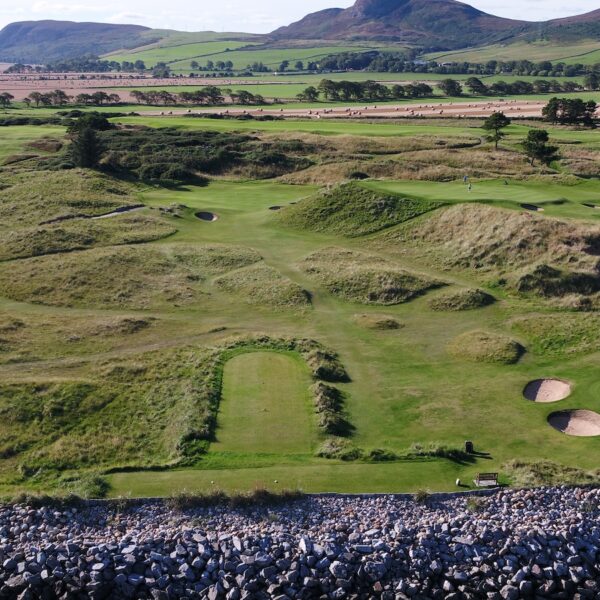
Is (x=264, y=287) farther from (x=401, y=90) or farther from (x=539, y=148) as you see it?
(x=401, y=90)

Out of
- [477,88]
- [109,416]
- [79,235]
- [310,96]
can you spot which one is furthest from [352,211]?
[477,88]

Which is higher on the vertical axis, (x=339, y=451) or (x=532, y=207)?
(x=532, y=207)

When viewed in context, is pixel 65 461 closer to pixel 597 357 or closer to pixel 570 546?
pixel 570 546

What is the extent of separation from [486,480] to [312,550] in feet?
26.7

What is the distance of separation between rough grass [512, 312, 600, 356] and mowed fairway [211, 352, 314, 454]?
1487cm

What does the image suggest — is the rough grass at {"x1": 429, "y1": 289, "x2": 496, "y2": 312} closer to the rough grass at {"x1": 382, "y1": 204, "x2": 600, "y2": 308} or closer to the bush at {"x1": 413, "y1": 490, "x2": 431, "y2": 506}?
the rough grass at {"x1": 382, "y1": 204, "x2": 600, "y2": 308}

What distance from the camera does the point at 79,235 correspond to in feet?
202

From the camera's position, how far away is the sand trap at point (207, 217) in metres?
68.7

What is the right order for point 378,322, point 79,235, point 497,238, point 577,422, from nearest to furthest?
point 577,422 < point 378,322 < point 497,238 < point 79,235

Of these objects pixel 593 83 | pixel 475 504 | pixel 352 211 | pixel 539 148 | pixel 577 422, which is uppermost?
pixel 593 83

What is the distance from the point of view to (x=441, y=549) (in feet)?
80.3

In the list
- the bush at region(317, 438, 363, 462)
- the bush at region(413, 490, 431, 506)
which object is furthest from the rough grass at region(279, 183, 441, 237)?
the bush at region(413, 490, 431, 506)

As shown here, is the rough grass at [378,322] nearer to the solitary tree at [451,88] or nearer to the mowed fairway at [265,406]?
the mowed fairway at [265,406]

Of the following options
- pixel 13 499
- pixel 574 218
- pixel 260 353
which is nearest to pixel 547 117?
pixel 574 218
